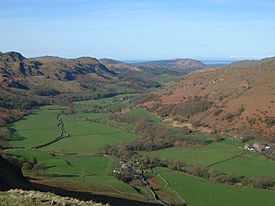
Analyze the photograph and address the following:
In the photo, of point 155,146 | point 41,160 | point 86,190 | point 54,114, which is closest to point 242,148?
point 155,146

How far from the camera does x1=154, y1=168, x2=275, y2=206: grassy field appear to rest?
7212 cm

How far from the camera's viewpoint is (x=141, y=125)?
149 meters

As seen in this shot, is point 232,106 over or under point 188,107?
over

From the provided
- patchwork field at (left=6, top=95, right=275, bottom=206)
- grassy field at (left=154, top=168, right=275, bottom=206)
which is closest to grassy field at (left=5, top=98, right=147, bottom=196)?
patchwork field at (left=6, top=95, right=275, bottom=206)

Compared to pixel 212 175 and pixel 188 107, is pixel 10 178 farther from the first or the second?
pixel 188 107

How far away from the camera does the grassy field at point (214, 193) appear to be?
7212cm

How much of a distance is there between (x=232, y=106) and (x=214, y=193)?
8357cm

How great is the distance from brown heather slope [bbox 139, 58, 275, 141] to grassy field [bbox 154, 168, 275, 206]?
46407 mm

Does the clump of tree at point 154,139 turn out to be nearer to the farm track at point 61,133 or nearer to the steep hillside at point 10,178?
Answer: the farm track at point 61,133

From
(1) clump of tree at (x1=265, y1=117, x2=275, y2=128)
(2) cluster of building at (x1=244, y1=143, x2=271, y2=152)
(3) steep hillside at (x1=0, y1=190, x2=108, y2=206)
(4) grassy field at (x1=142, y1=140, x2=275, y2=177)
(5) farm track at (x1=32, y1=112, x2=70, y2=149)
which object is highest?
(3) steep hillside at (x1=0, y1=190, x2=108, y2=206)

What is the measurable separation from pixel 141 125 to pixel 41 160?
181ft

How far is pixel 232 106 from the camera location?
157m

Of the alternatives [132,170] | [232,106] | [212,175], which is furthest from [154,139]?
[212,175]

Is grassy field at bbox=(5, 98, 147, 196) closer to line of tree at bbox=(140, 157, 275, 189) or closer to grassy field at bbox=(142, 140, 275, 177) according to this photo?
line of tree at bbox=(140, 157, 275, 189)
